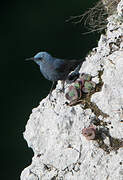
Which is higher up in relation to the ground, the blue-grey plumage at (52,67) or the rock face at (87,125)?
the blue-grey plumage at (52,67)

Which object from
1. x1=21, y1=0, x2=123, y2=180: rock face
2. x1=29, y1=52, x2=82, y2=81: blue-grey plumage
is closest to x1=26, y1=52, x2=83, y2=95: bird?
x1=29, y1=52, x2=82, y2=81: blue-grey plumage

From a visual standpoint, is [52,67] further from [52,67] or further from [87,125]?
[87,125]

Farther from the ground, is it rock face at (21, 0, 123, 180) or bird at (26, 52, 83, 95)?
bird at (26, 52, 83, 95)

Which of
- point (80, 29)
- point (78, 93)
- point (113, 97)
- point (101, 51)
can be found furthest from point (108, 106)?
point (80, 29)

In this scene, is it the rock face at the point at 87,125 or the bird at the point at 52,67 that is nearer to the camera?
the rock face at the point at 87,125

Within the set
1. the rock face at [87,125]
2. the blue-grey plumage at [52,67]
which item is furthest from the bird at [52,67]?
the rock face at [87,125]

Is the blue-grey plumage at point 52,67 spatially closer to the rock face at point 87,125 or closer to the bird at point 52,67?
the bird at point 52,67

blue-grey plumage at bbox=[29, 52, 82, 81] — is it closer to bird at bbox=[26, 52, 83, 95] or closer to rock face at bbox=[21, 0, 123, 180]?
bird at bbox=[26, 52, 83, 95]

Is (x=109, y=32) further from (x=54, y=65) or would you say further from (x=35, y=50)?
(x=35, y=50)
